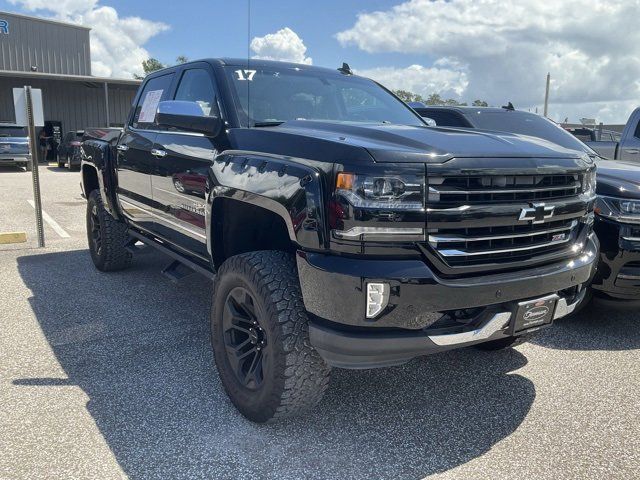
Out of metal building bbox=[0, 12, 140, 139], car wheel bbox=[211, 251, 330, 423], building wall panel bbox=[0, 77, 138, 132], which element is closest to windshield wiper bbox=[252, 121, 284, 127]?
car wheel bbox=[211, 251, 330, 423]

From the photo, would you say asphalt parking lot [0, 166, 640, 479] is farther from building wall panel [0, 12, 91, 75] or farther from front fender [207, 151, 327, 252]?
building wall panel [0, 12, 91, 75]

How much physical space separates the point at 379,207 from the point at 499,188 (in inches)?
24.5

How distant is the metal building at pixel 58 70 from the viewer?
27.4m

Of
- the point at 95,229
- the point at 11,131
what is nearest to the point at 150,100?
the point at 95,229

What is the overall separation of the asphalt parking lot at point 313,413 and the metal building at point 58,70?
81.1 feet

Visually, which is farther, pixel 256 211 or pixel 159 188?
pixel 159 188

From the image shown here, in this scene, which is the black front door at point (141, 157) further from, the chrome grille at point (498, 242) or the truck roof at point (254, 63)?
the chrome grille at point (498, 242)

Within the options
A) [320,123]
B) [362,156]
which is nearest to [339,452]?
[362,156]

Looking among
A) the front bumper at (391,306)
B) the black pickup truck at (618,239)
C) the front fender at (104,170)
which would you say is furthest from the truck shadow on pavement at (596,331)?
the front fender at (104,170)

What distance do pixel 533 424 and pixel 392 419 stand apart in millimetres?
760

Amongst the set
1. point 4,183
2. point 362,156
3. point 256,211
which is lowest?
point 4,183

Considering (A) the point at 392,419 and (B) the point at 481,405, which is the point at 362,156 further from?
(B) the point at 481,405

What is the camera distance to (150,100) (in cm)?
489

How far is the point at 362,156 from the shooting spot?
2342 millimetres
